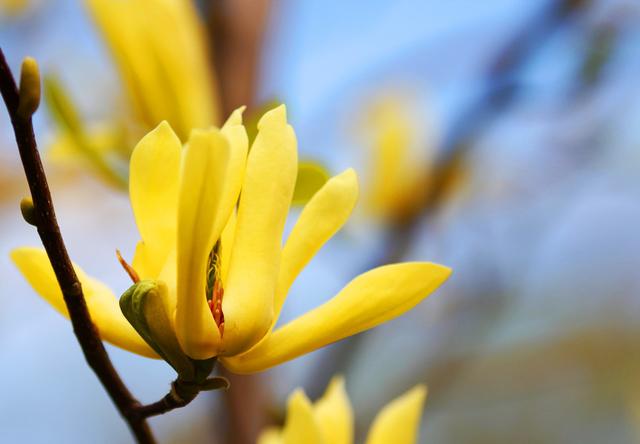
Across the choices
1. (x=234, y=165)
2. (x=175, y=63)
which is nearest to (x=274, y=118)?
(x=234, y=165)

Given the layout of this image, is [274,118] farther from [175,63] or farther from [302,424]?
[175,63]

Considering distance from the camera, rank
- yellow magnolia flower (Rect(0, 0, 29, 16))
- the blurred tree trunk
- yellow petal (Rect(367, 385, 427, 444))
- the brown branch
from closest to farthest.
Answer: the brown branch → yellow petal (Rect(367, 385, 427, 444)) → the blurred tree trunk → yellow magnolia flower (Rect(0, 0, 29, 16))

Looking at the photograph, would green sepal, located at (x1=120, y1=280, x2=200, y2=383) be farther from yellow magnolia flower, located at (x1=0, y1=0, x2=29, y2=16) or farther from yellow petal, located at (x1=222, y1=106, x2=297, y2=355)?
yellow magnolia flower, located at (x1=0, y1=0, x2=29, y2=16)

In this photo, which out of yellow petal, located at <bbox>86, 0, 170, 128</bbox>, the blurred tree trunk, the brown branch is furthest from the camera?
the blurred tree trunk

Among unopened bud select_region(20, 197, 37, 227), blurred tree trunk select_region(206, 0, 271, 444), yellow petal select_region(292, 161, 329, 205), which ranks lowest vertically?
unopened bud select_region(20, 197, 37, 227)

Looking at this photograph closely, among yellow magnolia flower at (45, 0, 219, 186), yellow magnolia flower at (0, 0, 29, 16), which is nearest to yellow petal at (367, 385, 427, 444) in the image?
yellow magnolia flower at (45, 0, 219, 186)

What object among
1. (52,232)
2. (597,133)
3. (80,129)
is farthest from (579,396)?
(52,232)

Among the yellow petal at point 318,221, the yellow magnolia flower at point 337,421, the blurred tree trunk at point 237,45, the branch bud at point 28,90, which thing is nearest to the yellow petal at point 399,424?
the yellow magnolia flower at point 337,421
